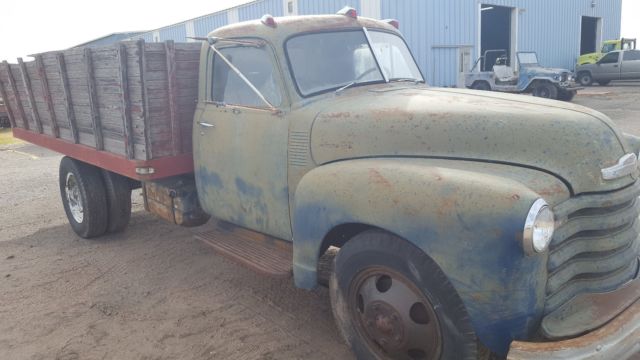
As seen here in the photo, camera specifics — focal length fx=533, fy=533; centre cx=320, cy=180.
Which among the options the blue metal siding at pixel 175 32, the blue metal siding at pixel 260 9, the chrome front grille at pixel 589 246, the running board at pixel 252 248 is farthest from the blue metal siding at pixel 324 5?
the chrome front grille at pixel 589 246

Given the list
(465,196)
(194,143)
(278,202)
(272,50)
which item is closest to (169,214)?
(194,143)

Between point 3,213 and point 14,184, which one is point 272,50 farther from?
point 14,184

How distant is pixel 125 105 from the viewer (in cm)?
452

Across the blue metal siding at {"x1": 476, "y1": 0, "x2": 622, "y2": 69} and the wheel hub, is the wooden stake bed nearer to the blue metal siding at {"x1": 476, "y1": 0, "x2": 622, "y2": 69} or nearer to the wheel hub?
the wheel hub

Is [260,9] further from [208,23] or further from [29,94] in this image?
[29,94]

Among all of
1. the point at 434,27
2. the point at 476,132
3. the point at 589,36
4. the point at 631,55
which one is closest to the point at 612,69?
the point at 631,55

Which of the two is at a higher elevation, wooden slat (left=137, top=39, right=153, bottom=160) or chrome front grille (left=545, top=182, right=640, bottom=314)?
wooden slat (left=137, top=39, right=153, bottom=160)

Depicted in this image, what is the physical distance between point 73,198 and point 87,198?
2.29 feet

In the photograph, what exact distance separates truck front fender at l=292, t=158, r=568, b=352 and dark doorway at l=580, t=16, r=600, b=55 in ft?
112

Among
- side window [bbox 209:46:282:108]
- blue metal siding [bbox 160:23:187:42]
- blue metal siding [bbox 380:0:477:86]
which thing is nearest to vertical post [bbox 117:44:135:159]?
side window [bbox 209:46:282:108]

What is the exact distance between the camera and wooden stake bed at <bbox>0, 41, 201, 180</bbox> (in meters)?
4.43

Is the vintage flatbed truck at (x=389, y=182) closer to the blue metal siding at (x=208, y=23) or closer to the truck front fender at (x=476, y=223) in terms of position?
the truck front fender at (x=476, y=223)

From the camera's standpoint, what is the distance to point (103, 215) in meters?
5.88

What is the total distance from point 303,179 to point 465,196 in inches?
45.4
